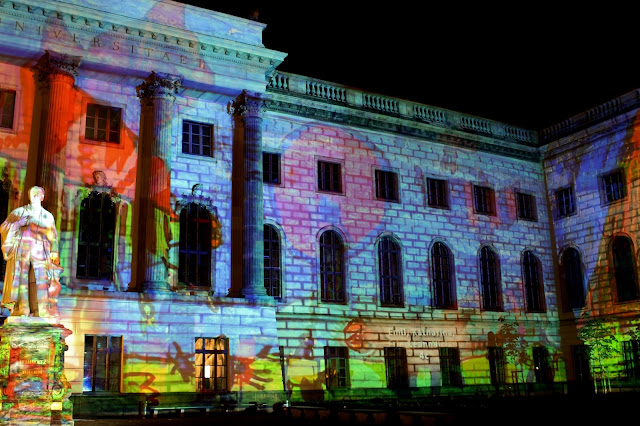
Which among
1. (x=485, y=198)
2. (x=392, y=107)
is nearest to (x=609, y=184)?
(x=485, y=198)

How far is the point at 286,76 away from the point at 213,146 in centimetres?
560

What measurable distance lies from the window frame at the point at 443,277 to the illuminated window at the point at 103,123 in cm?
1656

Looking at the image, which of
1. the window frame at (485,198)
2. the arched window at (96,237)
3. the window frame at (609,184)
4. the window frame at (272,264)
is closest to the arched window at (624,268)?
the window frame at (609,184)

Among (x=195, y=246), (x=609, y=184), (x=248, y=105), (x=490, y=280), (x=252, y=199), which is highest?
(x=248, y=105)

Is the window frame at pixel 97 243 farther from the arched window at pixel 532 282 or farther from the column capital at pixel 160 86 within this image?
the arched window at pixel 532 282

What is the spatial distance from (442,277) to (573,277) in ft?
27.1

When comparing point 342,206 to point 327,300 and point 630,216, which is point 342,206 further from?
point 630,216

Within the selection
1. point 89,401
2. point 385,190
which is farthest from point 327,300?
point 89,401

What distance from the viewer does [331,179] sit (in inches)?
1300

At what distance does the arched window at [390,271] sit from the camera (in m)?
33.3

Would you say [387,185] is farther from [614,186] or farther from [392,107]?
[614,186]

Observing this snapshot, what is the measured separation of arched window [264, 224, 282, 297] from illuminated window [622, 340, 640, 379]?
17.9 meters

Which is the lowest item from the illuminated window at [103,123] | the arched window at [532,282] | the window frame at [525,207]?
the arched window at [532,282]

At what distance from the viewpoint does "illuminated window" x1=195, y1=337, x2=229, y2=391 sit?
2653cm
